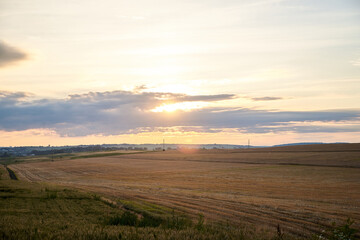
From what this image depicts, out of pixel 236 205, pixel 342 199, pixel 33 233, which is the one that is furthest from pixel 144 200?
pixel 342 199

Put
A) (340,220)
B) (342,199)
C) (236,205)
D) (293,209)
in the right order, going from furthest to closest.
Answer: (342,199) → (236,205) → (293,209) → (340,220)

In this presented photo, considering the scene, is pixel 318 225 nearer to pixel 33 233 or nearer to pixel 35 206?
pixel 33 233

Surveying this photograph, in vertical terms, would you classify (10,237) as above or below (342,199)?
above

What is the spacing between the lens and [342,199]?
2911cm

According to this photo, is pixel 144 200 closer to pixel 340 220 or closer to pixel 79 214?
pixel 79 214

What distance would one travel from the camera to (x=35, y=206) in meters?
20.8

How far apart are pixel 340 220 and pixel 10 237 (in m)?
18.2

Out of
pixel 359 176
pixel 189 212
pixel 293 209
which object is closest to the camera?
pixel 189 212

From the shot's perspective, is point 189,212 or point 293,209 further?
point 293,209

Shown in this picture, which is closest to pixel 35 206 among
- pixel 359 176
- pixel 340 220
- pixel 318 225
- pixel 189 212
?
pixel 189 212

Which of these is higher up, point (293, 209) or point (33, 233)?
point (33, 233)

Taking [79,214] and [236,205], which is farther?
[236,205]

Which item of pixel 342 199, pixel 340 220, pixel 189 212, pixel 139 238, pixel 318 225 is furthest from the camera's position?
pixel 342 199

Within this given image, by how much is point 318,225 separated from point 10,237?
15825mm
